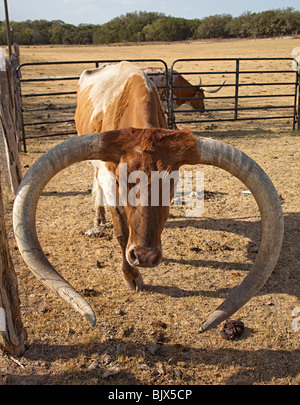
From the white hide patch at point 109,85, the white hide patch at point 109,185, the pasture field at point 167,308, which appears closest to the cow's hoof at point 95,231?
the pasture field at point 167,308

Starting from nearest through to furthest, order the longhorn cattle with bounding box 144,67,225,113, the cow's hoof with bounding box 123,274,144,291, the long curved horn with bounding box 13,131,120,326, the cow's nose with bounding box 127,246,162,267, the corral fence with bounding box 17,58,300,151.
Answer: the long curved horn with bounding box 13,131,120,326, the cow's nose with bounding box 127,246,162,267, the cow's hoof with bounding box 123,274,144,291, the corral fence with bounding box 17,58,300,151, the longhorn cattle with bounding box 144,67,225,113

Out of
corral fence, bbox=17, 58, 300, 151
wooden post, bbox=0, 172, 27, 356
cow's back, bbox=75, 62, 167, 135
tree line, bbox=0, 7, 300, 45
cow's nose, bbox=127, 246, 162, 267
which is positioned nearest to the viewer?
cow's nose, bbox=127, 246, 162, 267

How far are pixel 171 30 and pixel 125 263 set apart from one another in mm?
72656

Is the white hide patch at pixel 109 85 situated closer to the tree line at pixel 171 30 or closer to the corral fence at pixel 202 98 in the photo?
the corral fence at pixel 202 98

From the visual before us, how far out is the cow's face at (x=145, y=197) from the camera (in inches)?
102

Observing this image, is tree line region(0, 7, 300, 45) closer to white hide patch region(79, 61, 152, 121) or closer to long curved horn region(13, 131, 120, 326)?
white hide patch region(79, 61, 152, 121)

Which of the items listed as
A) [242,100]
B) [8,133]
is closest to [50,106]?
[242,100]

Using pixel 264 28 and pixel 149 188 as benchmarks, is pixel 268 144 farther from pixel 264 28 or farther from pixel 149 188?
pixel 264 28

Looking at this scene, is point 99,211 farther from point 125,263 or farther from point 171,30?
point 171,30

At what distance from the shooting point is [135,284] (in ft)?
12.6

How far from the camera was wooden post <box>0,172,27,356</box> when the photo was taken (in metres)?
2.80

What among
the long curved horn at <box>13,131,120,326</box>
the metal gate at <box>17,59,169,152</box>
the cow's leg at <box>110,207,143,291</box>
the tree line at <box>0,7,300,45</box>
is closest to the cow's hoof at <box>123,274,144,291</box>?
the cow's leg at <box>110,207,143,291</box>

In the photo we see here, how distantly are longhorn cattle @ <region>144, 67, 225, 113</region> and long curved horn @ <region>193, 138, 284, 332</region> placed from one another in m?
7.58

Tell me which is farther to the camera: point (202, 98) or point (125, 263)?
point (202, 98)
